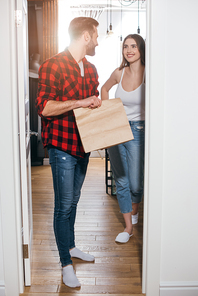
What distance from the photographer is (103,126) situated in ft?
5.15

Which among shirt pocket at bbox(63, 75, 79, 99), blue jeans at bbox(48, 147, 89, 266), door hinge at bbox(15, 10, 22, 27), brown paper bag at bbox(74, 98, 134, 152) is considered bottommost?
blue jeans at bbox(48, 147, 89, 266)

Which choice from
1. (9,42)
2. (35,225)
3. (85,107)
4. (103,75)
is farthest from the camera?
(103,75)

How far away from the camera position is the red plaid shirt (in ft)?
5.13

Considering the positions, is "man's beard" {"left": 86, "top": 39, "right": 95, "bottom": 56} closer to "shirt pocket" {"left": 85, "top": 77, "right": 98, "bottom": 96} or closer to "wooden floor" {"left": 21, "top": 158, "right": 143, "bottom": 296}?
"shirt pocket" {"left": 85, "top": 77, "right": 98, "bottom": 96}

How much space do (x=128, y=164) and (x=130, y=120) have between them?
35 cm

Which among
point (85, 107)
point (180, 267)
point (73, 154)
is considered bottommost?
point (180, 267)

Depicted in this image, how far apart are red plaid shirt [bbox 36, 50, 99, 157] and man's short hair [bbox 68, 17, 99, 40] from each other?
0.13 m

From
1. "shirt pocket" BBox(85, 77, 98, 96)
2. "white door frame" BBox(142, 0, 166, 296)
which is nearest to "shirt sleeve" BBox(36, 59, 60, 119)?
"shirt pocket" BBox(85, 77, 98, 96)

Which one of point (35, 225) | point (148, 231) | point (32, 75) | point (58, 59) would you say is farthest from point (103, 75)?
point (148, 231)

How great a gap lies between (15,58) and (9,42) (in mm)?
80

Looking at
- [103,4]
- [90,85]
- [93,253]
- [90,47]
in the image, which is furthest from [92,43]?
[103,4]

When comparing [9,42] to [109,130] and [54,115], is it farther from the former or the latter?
[109,130]

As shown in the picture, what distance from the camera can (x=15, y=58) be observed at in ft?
4.84

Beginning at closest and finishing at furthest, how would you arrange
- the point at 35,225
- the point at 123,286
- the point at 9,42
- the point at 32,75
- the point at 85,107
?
the point at 9,42 < the point at 85,107 < the point at 123,286 < the point at 35,225 < the point at 32,75
